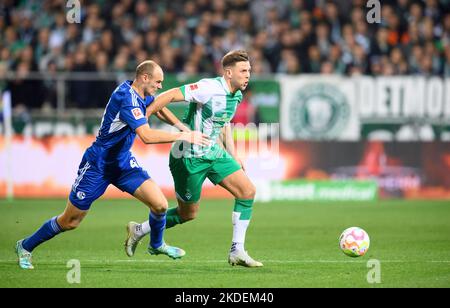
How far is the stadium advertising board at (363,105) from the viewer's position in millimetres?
20719

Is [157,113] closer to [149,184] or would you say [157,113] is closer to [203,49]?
[149,184]

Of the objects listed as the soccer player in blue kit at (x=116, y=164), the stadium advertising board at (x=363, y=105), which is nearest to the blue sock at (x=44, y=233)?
the soccer player in blue kit at (x=116, y=164)

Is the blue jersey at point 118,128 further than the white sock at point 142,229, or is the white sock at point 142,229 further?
the white sock at point 142,229

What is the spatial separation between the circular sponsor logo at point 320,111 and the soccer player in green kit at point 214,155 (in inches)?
398

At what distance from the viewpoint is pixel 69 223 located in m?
9.97

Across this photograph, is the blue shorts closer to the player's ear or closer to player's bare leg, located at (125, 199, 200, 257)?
player's bare leg, located at (125, 199, 200, 257)

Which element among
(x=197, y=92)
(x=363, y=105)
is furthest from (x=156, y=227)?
(x=363, y=105)

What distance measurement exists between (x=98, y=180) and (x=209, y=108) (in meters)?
1.52

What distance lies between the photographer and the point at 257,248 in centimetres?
1225

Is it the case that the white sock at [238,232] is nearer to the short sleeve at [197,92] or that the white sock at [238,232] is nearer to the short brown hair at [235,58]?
the short sleeve at [197,92]

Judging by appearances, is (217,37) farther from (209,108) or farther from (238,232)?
(238,232)

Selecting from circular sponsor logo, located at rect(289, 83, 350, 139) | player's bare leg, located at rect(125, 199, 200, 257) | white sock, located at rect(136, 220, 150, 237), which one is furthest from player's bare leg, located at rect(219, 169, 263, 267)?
circular sponsor logo, located at rect(289, 83, 350, 139)

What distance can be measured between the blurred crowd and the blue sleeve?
10435mm

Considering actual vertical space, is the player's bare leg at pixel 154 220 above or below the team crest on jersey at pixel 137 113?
below
